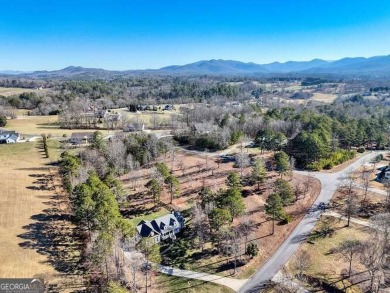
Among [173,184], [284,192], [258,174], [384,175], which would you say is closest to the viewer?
[284,192]

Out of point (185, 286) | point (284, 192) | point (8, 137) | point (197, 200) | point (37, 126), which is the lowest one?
point (185, 286)

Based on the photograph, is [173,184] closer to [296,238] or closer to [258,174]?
[258,174]

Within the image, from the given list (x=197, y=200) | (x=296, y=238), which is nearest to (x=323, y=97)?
(x=197, y=200)

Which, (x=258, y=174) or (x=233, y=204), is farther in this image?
(x=258, y=174)

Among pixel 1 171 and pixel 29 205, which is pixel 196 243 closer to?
pixel 29 205

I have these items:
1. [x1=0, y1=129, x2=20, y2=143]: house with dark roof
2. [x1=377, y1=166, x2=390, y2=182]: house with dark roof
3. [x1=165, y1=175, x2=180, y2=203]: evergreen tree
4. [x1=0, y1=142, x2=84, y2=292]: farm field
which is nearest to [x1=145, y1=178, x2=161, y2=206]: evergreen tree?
[x1=165, y1=175, x2=180, y2=203]: evergreen tree

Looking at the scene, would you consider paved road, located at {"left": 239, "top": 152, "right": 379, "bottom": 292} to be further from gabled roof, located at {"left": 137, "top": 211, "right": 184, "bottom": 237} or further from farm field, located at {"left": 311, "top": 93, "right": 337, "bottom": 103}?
farm field, located at {"left": 311, "top": 93, "right": 337, "bottom": 103}

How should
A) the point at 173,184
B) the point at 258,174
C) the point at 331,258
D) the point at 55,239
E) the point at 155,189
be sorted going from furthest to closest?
the point at 258,174 < the point at 173,184 < the point at 155,189 < the point at 55,239 < the point at 331,258
